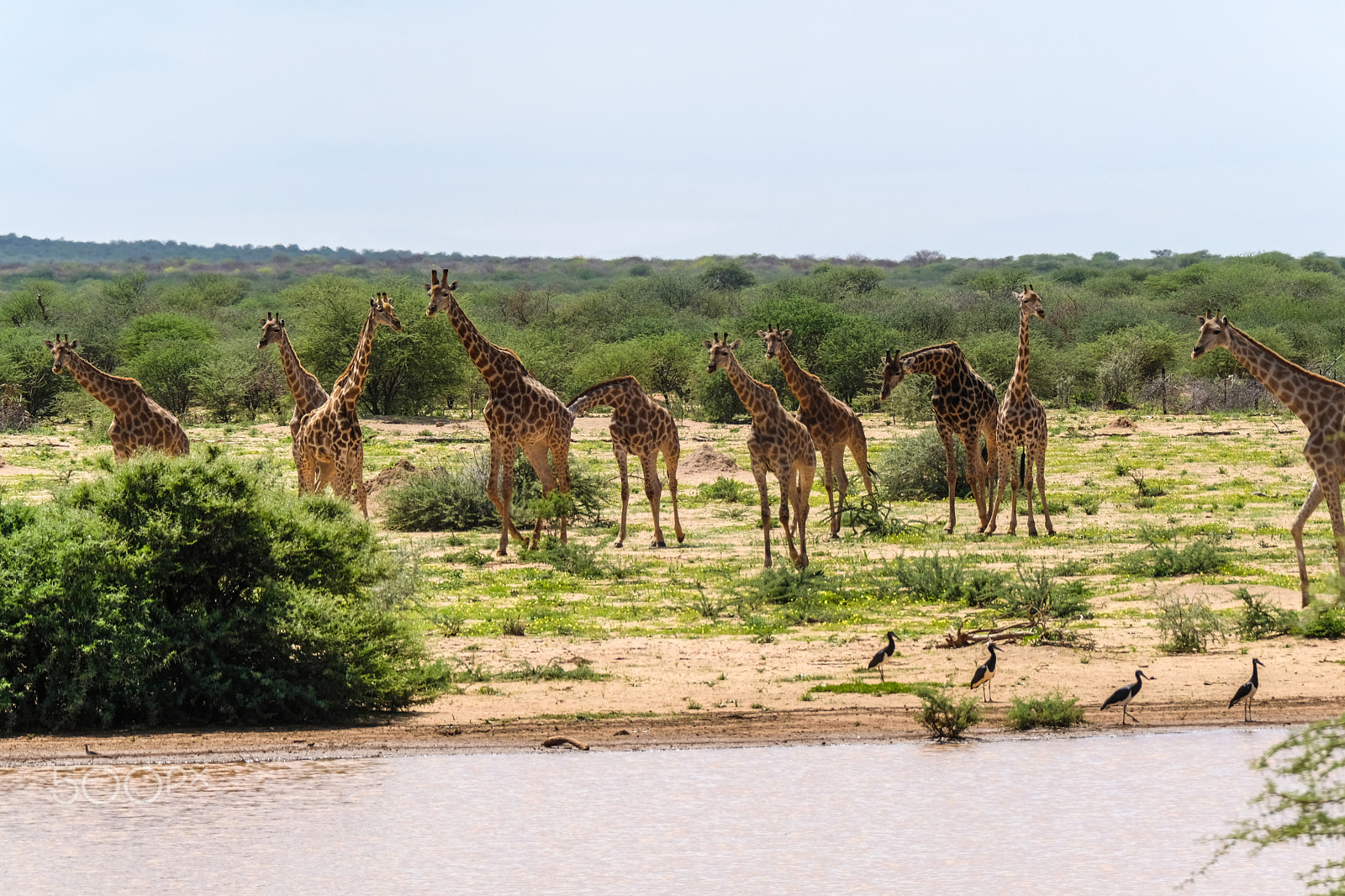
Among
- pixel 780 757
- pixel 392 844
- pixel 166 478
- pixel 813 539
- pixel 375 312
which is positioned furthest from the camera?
pixel 813 539

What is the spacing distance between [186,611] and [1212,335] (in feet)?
31.5

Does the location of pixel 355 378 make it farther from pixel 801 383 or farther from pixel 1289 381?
pixel 1289 381

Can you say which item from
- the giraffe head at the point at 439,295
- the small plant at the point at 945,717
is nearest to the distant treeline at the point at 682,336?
the giraffe head at the point at 439,295

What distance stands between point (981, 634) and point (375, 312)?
7447mm

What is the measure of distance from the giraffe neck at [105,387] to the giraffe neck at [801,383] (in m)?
7.44

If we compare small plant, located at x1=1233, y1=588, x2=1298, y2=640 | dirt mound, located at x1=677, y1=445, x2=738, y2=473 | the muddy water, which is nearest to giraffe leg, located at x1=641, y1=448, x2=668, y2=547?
dirt mound, located at x1=677, y1=445, x2=738, y2=473

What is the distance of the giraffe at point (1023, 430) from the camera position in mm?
18734

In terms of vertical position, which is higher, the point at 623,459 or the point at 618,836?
the point at 623,459

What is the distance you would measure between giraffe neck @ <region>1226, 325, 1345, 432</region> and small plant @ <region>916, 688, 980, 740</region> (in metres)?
5.00

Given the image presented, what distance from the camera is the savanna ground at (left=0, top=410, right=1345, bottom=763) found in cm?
1002

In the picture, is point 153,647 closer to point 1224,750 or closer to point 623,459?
point 1224,750

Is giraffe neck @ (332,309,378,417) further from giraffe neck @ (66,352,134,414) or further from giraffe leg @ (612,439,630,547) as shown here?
giraffe leg @ (612,439,630,547)

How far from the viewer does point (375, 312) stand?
16.5 meters

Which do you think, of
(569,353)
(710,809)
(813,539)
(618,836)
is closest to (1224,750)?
(710,809)
